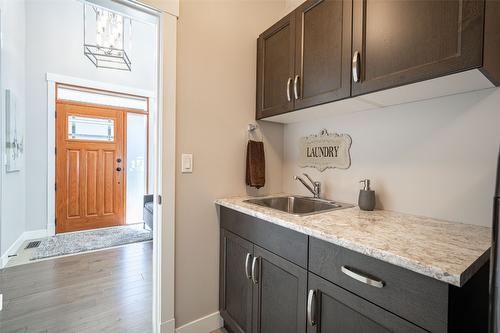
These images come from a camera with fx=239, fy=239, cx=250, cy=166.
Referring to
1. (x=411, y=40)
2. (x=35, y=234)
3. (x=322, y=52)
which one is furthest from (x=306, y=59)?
(x=35, y=234)

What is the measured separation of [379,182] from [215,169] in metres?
1.06

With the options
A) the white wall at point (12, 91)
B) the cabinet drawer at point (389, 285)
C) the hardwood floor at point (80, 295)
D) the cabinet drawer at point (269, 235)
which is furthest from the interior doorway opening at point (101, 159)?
the cabinet drawer at point (389, 285)

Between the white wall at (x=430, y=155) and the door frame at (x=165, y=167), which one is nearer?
the white wall at (x=430, y=155)

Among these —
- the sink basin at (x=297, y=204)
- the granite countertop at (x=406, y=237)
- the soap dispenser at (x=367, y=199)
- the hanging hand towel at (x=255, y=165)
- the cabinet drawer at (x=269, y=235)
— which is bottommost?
the cabinet drawer at (x=269, y=235)

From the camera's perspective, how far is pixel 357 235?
34.9 inches

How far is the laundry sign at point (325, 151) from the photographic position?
1.62 metres

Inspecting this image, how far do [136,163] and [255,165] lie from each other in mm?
3424

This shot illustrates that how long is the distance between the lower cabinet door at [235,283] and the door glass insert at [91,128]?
3.46m

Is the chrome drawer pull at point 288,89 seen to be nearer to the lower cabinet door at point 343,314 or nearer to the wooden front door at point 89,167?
the lower cabinet door at point 343,314

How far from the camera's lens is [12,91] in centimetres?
284

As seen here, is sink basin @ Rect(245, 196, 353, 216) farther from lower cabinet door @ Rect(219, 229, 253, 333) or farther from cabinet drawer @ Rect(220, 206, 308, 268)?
lower cabinet door @ Rect(219, 229, 253, 333)

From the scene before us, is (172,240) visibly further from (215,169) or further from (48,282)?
(48,282)

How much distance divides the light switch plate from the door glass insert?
3.28 metres

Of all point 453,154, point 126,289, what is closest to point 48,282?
point 126,289
